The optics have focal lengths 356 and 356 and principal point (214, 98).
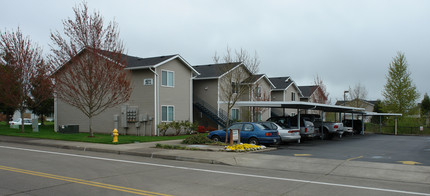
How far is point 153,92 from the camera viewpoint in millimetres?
25188

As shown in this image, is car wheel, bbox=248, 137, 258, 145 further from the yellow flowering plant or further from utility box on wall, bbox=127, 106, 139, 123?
utility box on wall, bbox=127, 106, 139, 123

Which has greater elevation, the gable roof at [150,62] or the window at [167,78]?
the gable roof at [150,62]

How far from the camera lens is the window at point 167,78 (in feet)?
85.6

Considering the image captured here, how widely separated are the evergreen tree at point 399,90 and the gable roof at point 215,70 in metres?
24.6

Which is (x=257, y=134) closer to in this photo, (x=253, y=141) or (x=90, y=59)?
(x=253, y=141)

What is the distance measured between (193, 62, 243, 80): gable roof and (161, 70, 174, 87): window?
11.6ft

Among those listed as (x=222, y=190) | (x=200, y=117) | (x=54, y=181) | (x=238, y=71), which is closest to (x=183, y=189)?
(x=222, y=190)

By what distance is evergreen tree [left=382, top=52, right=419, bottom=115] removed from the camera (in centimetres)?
4372

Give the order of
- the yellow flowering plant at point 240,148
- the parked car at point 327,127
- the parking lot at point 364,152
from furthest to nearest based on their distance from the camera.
→ the parked car at point 327,127 → the yellow flowering plant at point 240,148 → the parking lot at point 364,152

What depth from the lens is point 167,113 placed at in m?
26.3

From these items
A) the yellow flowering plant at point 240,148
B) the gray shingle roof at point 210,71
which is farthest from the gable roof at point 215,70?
the yellow flowering plant at point 240,148

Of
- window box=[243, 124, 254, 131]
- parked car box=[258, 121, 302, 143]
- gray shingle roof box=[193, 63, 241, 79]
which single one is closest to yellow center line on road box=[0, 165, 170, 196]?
window box=[243, 124, 254, 131]

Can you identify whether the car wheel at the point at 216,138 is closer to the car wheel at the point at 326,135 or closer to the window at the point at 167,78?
the window at the point at 167,78

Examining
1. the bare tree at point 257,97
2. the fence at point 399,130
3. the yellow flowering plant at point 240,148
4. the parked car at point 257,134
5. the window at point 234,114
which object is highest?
the bare tree at point 257,97
